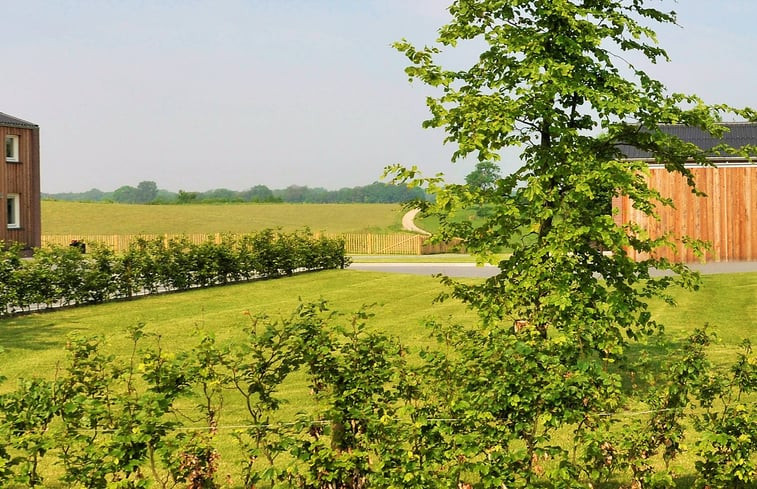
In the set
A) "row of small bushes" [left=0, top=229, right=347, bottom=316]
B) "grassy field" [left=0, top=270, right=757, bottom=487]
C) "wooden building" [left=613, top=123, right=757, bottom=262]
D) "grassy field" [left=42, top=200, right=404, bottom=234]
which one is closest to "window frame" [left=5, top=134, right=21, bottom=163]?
"row of small bushes" [left=0, top=229, right=347, bottom=316]

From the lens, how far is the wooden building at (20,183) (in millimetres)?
40250

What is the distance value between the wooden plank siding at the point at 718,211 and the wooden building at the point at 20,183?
97.8ft

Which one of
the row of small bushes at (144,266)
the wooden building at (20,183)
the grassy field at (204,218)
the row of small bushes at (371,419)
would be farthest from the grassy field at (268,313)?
the grassy field at (204,218)

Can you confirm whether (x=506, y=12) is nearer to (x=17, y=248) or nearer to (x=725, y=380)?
(x=725, y=380)

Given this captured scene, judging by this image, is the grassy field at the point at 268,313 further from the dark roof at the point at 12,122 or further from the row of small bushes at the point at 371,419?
the dark roof at the point at 12,122

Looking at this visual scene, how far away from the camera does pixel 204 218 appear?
88.7m

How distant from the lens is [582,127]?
26.6 feet

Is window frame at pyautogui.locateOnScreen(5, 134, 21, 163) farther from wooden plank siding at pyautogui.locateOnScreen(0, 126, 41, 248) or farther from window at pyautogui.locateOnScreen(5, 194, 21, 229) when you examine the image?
window at pyautogui.locateOnScreen(5, 194, 21, 229)

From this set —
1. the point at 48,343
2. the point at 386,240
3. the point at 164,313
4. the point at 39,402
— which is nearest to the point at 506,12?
the point at 39,402

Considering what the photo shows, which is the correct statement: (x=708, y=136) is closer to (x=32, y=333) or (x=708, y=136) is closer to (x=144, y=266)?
(x=144, y=266)

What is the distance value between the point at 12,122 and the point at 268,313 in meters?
27.2

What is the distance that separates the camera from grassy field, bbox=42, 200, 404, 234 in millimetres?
79125

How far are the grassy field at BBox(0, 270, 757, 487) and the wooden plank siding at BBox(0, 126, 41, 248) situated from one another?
64.2ft

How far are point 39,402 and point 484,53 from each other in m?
5.21
